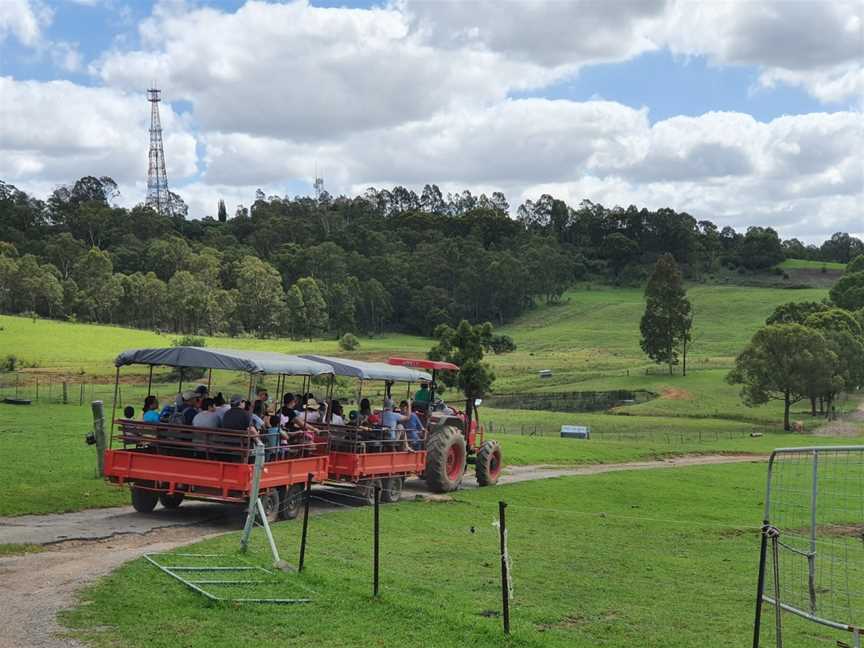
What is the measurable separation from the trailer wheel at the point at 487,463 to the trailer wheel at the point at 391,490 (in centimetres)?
468

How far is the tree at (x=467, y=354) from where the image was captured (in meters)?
66.4

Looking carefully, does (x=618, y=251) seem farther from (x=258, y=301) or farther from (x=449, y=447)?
(x=449, y=447)

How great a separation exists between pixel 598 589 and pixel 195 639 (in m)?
6.89

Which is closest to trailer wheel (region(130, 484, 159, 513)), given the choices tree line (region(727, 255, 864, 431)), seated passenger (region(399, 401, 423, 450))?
seated passenger (region(399, 401, 423, 450))

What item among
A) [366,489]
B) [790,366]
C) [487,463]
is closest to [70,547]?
[366,489]

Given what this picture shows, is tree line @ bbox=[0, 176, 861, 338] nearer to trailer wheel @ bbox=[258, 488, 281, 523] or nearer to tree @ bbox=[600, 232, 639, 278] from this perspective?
tree @ bbox=[600, 232, 639, 278]

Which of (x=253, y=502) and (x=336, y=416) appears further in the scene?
(x=336, y=416)

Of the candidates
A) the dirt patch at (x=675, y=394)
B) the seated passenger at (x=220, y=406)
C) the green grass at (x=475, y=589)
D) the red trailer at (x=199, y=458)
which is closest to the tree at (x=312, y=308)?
the dirt patch at (x=675, y=394)

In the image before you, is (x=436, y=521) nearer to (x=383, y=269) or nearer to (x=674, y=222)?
(x=383, y=269)

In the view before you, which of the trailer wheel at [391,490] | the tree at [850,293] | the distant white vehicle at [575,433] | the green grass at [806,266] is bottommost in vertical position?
the distant white vehicle at [575,433]

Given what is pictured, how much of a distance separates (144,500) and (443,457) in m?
8.74

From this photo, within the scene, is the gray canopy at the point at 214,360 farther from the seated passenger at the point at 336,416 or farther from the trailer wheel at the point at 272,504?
the seated passenger at the point at 336,416

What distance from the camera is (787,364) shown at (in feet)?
219

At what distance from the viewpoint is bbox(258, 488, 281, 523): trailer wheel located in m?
19.2
